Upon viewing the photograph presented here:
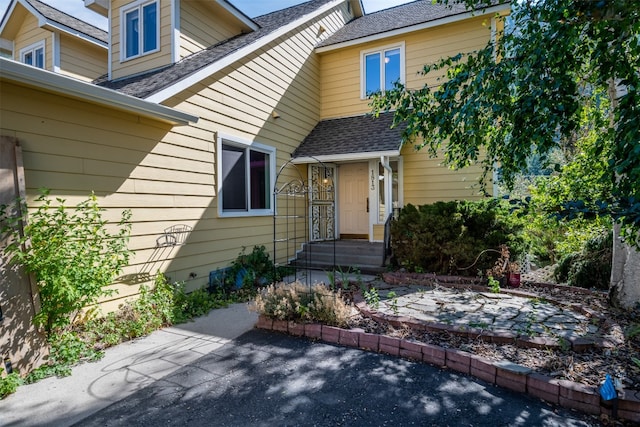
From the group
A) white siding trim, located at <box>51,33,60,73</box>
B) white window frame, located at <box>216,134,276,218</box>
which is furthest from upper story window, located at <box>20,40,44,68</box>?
white window frame, located at <box>216,134,276,218</box>

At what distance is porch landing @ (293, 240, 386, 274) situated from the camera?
24.1ft

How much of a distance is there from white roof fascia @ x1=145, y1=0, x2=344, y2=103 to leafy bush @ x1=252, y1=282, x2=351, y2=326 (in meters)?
3.23

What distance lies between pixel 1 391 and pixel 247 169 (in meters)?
4.93

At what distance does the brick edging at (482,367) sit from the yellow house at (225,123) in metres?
2.50

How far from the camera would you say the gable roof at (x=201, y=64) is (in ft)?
16.8

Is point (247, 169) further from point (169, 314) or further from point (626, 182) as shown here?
point (626, 182)

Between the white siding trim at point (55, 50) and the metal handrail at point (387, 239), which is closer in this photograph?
the metal handrail at point (387, 239)

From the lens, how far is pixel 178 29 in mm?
6582

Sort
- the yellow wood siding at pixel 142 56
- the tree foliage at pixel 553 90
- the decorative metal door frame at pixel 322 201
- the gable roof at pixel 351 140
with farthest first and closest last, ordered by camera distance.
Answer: the decorative metal door frame at pixel 322 201
the gable roof at pixel 351 140
the yellow wood siding at pixel 142 56
the tree foliage at pixel 553 90

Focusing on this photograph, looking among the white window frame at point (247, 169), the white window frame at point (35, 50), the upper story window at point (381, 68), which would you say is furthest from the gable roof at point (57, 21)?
the upper story window at point (381, 68)

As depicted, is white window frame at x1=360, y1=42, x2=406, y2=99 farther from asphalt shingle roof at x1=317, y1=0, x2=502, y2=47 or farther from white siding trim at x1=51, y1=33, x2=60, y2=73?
white siding trim at x1=51, y1=33, x2=60, y2=73

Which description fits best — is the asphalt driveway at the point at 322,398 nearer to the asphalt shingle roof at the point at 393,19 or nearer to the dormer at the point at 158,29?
the dormer at the point at 158,29

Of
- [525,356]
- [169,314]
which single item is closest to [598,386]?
[525,356]

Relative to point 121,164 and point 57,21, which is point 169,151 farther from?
→ point 57,21
